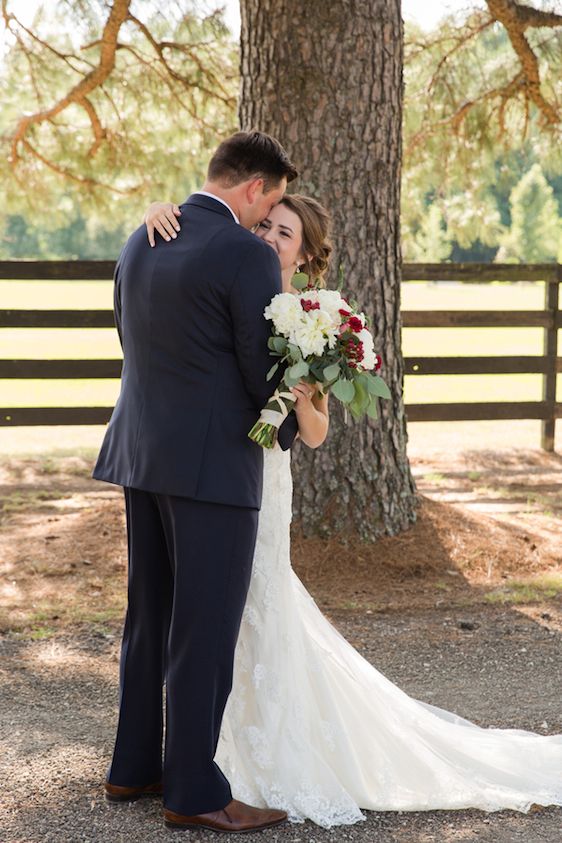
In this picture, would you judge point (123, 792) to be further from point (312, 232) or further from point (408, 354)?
point (408, 354)

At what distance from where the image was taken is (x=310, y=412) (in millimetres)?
3043

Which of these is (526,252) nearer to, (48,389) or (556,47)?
(48,389)

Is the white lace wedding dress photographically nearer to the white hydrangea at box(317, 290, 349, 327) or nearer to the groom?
the groom

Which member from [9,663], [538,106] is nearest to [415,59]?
[538,106]

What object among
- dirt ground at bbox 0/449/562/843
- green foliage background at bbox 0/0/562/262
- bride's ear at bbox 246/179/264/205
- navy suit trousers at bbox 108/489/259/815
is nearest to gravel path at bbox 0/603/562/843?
dirt ground at bbox 0/449/562/843

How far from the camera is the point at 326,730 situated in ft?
10.7

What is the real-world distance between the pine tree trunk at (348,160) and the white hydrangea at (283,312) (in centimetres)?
309

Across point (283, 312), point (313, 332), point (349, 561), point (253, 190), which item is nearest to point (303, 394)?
point (313, 332)

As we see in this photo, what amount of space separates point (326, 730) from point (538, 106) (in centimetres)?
697

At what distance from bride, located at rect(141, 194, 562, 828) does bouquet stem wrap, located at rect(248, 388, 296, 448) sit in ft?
0.21

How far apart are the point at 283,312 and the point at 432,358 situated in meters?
6.45

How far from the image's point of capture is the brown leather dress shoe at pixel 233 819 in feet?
10.0

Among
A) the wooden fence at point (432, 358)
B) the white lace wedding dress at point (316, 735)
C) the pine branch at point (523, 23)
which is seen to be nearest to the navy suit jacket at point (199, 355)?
the white lace wedding dress at point (316, 735)

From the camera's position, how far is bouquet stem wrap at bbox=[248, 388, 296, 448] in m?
2.93
